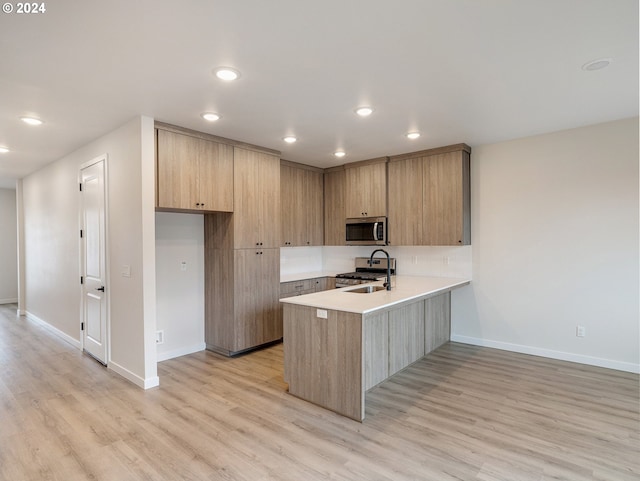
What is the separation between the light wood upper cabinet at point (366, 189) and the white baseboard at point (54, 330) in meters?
4.22

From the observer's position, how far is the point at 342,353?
2.85 meters

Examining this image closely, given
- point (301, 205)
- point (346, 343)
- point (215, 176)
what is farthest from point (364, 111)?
point (301, 205)

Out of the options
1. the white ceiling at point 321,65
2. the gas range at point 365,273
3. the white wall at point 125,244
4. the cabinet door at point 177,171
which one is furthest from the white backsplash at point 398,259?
the white wall at point 125,244

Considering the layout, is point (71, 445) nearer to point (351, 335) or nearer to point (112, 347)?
point (112, 347)

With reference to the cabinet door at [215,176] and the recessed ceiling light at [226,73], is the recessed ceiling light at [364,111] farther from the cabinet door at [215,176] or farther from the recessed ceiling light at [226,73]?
the cabinet door at [215,176]

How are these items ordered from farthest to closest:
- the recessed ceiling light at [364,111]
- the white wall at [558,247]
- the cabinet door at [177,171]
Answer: the white wall at [558,247]
the cabinet door at [177,171]
the recessed ceiling light at [364,111]

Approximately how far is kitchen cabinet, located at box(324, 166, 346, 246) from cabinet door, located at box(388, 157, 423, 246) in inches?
34.5

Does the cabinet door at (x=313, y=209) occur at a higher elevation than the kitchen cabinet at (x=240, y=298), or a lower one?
higher

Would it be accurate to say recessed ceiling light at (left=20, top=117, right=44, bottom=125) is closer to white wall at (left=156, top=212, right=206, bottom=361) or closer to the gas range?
white wall at (left=156, top=212, right=206, bottom=361)

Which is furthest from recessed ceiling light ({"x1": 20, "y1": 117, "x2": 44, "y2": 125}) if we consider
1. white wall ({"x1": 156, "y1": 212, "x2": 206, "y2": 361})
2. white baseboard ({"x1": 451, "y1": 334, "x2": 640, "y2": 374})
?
white baseboard ({"x1": 451, "y1": 334, "x2": 640, "y2": 374})

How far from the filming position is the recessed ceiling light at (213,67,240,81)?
2.44 meters

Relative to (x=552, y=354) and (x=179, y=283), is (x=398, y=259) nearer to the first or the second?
(x=552, y=354)

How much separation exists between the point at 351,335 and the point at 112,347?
2.80m

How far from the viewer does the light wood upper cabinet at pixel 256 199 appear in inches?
168
